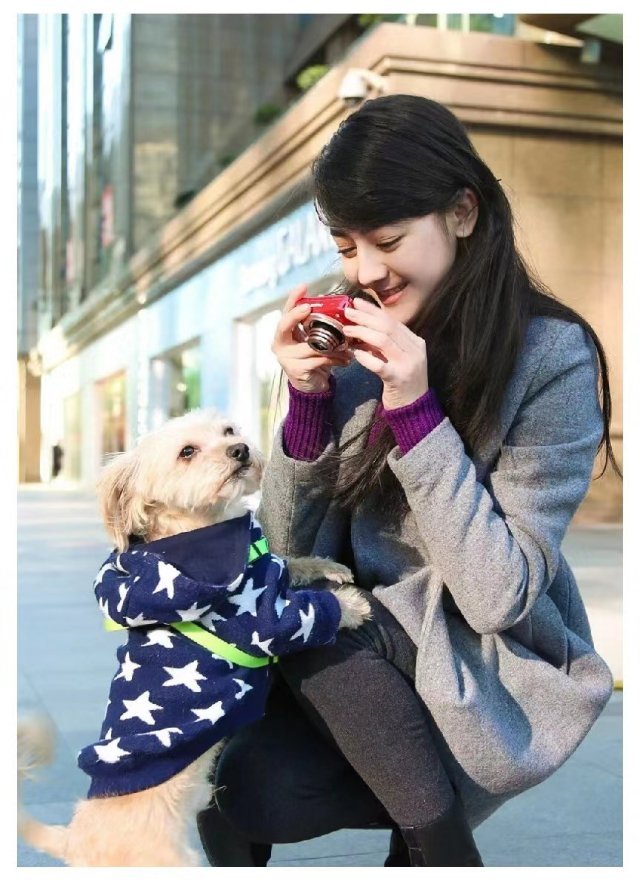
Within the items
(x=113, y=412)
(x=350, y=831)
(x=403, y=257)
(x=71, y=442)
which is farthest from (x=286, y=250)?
(x=71, y=442)

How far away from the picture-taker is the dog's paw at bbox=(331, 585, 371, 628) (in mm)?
1928

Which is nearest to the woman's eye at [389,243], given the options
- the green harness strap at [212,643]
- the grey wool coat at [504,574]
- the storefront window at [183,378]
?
the grey wool coat at [504,574]

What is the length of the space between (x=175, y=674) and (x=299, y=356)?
0.63 metres

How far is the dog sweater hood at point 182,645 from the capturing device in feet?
6.09

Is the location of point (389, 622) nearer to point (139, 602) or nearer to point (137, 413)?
point (139, 602)

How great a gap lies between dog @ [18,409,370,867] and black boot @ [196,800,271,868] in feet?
→ 0.41

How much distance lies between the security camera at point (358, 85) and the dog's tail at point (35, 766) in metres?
9.64

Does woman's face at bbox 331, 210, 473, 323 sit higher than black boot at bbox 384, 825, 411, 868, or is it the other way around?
woman's face at bbox 331, 210, 473, 323

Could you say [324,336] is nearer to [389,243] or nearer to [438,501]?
[389,243]

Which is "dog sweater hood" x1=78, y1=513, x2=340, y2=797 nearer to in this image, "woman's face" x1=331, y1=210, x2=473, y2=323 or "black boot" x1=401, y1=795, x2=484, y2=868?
"black boot" x1=401, y1=795, x2=484, y2=868

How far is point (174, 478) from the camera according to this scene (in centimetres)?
208

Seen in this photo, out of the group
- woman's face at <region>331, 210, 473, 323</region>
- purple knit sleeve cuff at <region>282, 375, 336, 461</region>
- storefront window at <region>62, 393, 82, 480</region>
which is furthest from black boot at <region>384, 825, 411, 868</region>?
storefront window at <region>62, 393, 82, 480</region>

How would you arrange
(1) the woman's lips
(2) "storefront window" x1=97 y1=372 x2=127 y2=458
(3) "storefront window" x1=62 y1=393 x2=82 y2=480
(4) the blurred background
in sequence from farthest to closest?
(3) "storefront window" x1=62 y1=393 x2=82 y2=480
(2) "storefront window" x1=97 y1=372 x2=127 y2=458
(4) the blurred background
(1) the woman's lips
